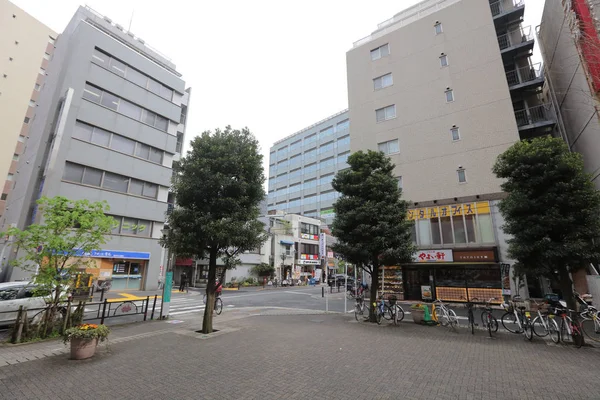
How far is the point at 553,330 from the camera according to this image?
27.6ft

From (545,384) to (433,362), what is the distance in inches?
80.0

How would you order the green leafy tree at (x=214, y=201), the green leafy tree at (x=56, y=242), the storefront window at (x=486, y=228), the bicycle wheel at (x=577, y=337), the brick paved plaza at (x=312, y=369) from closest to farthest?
the brick paved plaza at (x=312, y=369)
the bicycle wheel at (x=577, y=337)
the green leafy tree at (x=56, y=242)
the green leafy tree at (x=214, y=201)
the storefront window at (x=486, y=228)

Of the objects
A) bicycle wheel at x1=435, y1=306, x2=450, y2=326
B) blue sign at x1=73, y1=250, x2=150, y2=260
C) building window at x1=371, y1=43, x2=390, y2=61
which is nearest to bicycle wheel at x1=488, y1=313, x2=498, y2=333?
bicycle wheel at x1=435, y1=306, x2=450, y2=326

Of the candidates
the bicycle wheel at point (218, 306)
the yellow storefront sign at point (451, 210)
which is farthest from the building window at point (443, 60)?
the bicycle wheel at point (218, 306)

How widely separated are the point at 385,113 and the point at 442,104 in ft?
14.7

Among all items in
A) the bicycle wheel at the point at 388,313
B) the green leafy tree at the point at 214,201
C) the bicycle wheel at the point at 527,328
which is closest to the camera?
the bicycle wheel at the point at 527,328

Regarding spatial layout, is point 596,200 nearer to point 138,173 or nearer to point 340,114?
point 138,173

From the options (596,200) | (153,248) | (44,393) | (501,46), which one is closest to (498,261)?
(596,200)

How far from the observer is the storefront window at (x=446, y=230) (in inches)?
753

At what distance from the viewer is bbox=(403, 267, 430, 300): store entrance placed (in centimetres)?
1975

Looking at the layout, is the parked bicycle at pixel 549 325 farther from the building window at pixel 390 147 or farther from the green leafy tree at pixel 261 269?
the green leafy tree at pixel 261 269

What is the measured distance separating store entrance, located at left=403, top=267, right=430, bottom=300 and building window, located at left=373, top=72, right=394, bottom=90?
1588cm

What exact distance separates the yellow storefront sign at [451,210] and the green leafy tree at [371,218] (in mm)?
8596

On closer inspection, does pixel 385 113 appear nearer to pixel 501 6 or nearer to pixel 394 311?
pixel 501 6
